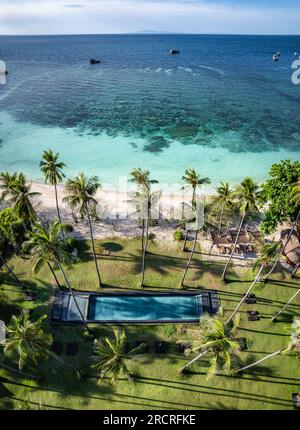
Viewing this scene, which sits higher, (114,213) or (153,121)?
Result: (153,121)

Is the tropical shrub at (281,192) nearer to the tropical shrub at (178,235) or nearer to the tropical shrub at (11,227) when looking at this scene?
the tropical shrub at (178,235)

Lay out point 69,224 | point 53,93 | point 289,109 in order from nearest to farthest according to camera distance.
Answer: point 69,224, point 289,109, point 53,93

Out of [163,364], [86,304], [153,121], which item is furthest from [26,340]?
[153,121]

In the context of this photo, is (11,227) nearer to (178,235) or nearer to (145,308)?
(145,308)

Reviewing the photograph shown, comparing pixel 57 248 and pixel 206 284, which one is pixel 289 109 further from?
pixel 57 248

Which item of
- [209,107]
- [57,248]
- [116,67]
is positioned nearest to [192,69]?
[116,67]

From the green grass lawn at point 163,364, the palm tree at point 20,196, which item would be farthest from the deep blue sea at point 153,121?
the green grass lawn at point 163,364

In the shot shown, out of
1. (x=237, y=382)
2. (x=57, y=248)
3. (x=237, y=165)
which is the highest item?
(x=237, y=165)
